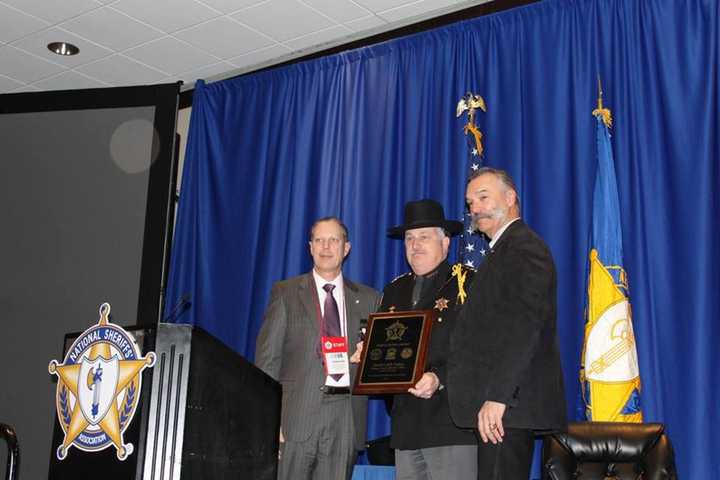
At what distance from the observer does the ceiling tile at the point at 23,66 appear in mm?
6004

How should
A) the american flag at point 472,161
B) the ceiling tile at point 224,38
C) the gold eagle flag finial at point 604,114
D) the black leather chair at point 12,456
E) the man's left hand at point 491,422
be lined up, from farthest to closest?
the ceiling tile at point 224,38 → the american flag at point 472,161 → the gold eagle flag finial at point 604,114 → the man's left hand at point 491,422 → the black leather chair at point 12,456

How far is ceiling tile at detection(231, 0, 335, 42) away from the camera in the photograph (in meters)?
5.24

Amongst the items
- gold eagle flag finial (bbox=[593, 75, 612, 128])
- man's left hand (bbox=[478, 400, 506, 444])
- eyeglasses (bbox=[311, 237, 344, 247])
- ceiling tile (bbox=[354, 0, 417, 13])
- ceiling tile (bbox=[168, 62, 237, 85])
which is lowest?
man's left hand (bbox=[478, 400, 506, 444])

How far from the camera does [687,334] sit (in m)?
3.98

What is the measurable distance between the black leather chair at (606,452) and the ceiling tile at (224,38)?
11.5 feet

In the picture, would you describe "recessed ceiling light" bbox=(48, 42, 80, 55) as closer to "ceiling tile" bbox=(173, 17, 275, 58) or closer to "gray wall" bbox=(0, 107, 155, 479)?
"gray wall" bbox=(0, 107, 155, 479)

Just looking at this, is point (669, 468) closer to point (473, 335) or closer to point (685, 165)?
point (473, 335)

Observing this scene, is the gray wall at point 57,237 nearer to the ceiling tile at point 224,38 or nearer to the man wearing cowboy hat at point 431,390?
the ceiling tile at point 224,38

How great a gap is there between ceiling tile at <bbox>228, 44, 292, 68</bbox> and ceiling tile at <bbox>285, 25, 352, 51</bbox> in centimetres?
10

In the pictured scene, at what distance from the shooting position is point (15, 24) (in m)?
5.56

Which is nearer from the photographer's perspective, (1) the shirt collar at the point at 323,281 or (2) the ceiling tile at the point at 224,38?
(1) the shirt collar at the point at 323,281

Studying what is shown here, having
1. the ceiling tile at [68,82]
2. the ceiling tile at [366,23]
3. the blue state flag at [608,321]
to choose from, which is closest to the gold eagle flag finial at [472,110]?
the blue state flag at [608,321]

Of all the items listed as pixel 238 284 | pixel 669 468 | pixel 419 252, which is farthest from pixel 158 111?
pixel 669 468

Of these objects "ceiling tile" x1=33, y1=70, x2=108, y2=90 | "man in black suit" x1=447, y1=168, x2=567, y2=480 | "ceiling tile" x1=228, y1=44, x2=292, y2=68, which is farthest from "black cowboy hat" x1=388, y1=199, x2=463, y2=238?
"ceiling tile" x1=33, y1=70, x2=108, y2=90
